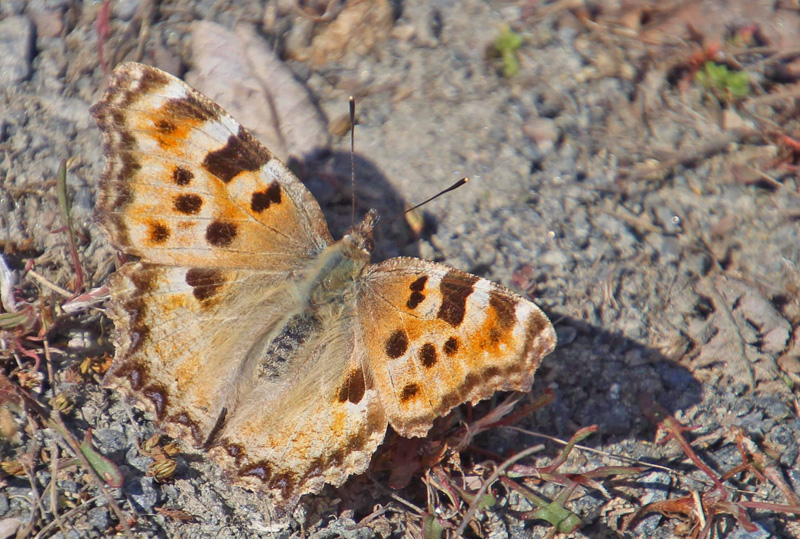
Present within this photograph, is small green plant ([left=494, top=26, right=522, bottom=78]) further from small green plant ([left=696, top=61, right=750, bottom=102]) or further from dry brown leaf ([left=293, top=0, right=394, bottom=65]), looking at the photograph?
small green plant ([left=696, top=61, right=750, bottom=102])

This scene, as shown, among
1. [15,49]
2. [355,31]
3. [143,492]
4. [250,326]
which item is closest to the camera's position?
[143,492]

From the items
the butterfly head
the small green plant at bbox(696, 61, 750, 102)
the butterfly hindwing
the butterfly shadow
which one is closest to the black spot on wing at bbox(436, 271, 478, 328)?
the butterfly hindwing

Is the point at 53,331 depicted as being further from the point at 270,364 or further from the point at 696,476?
the point at 696,476

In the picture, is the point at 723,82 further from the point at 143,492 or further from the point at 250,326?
the point at 143,492

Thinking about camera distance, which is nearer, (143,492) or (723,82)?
(143,492)

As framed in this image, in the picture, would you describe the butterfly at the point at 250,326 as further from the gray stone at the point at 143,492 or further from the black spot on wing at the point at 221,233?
the gray stone at the point at 143,492

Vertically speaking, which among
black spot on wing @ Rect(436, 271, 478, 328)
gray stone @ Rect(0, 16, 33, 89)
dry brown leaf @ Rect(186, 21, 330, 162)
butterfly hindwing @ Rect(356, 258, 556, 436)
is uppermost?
gray stone @ Rect(0, 16, 33, 89)

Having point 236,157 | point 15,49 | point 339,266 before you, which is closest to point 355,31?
point 236,157

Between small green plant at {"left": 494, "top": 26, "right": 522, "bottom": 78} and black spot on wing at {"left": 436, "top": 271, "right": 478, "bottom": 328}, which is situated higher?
small green plant at {"left": 494, "top": 26, "right": 522, "bottom": 78}
